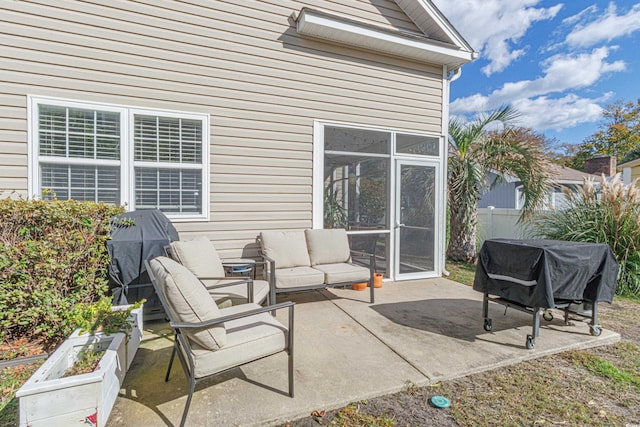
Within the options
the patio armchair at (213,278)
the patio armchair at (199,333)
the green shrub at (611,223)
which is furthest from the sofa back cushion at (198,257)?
the green shrub at (611,223)

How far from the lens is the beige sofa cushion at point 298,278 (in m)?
3.80

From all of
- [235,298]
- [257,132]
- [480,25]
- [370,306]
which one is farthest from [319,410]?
[480,25]

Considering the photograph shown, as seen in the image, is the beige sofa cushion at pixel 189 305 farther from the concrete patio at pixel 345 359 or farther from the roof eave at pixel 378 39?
the roof eave at pixel 378 39

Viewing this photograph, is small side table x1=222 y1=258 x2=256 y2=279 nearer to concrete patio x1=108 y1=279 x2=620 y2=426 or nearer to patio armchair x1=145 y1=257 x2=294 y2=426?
concrete patio x1=108 y1=279 x2=620 y2=426

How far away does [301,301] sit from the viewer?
4305 millimetres

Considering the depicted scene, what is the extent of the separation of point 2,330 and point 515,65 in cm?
2358

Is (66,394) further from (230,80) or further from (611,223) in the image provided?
(611,223)

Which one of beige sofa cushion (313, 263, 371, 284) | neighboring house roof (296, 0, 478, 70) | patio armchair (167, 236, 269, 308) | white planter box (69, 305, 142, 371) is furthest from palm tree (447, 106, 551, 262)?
white planter box (69, 305, 142, 371)

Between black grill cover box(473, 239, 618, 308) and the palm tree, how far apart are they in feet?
11.1

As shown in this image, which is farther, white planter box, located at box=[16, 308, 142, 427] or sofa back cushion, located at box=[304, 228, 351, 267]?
sofa back cushion, located at box=[304, 228, 351, 267]

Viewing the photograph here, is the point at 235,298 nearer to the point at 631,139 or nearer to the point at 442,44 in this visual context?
the point at 442,44

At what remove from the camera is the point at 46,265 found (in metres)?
2.73

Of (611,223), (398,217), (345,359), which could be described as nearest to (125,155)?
(345,359)

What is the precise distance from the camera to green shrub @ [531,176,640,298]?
497 cm
